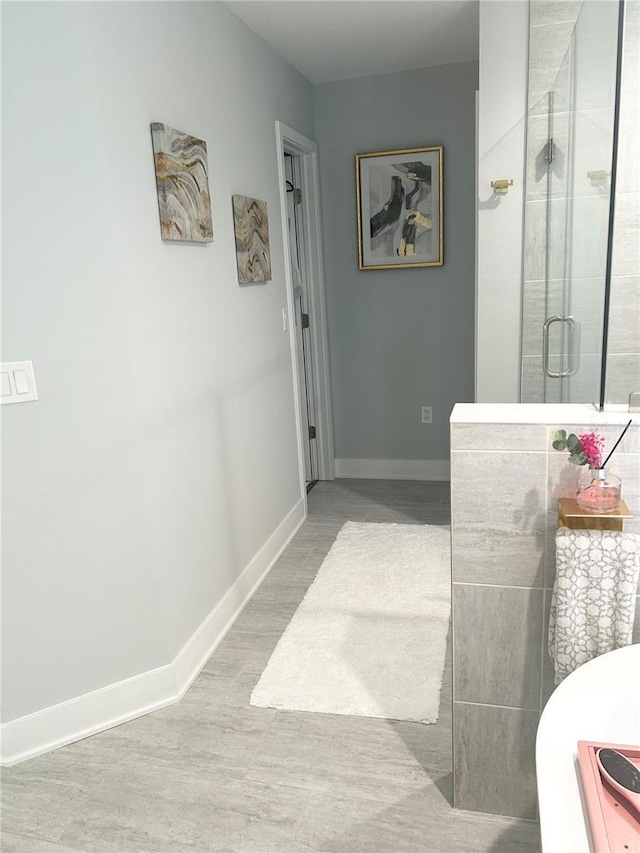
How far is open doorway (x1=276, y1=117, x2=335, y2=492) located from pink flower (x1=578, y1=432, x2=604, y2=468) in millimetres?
2384

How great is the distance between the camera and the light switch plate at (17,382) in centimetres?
178

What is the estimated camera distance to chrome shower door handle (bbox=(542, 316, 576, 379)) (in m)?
2.06

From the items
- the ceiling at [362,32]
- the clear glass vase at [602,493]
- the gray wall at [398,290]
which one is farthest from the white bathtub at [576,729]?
the gray wall at [398,290]

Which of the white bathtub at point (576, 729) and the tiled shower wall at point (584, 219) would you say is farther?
the tiled shower wall at point (584, 219)

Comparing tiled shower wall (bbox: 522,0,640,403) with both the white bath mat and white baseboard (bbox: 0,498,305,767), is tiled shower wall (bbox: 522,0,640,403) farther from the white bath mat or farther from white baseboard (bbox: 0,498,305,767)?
white baseboard (bbox: 0,498,305,767)

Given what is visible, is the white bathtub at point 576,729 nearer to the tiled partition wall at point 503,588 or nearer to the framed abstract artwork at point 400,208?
the tiled partition wall at point 503,588

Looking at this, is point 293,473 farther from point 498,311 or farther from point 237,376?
point 498,311

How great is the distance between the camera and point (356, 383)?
4.29 m

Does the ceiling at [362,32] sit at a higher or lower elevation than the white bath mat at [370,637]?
higher

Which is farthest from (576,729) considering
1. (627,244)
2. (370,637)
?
(370,637)

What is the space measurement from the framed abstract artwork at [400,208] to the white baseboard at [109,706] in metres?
2.45

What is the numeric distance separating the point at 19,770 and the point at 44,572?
1.99 feet

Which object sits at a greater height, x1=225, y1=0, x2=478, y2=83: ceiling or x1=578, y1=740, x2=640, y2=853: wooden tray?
x1=225, y1=0, x2=478, y2=83: ceiling

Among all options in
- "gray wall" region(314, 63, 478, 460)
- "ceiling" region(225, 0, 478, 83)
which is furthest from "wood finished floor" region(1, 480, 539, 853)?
"ceiling" region(225, 0, 478, 83)
